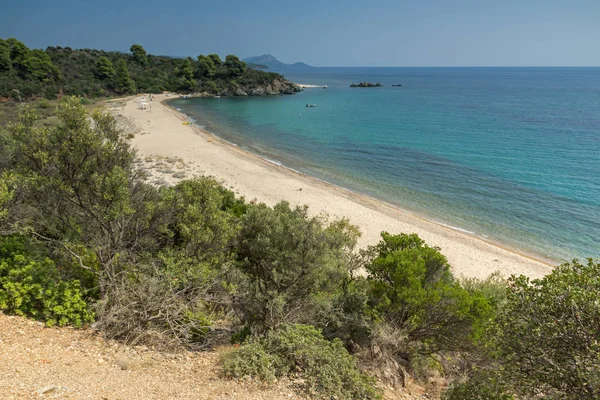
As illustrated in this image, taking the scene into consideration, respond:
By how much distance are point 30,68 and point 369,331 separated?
82291mm

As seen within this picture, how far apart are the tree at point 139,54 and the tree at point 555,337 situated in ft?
385

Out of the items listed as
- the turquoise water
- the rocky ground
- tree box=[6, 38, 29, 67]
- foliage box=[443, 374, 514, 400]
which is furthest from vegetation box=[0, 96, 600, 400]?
tree box=[6, 38, 29, 67]

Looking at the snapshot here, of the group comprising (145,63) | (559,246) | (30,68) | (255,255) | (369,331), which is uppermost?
(145,63)

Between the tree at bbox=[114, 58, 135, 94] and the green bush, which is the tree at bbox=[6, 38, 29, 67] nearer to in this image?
the tree at bbox=[114, 58, 135, 94]

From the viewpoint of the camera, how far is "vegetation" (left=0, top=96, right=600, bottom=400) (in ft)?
25.0

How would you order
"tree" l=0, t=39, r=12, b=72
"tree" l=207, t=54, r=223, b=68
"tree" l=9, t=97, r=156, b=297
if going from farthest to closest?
"tree" l=207, t=54, r=223, b=68
"tree" l=0, t=39, r=12, b=72
"tree" l=9, t=97, r=156, b=297

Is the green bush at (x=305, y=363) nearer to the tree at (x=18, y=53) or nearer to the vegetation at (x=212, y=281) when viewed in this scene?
the vegetation at (x=212, y=281)

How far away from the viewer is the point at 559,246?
20781 millimetres

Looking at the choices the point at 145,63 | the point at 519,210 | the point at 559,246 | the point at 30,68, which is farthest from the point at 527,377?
the point at 145,63

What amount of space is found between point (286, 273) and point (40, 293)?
18.8ft

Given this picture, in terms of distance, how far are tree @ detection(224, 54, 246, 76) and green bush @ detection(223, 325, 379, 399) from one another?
103m

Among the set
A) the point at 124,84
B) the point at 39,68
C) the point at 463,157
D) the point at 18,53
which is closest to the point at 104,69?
the point at 124,84

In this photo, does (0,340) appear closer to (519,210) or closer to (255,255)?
(255,255)

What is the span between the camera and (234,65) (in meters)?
103
